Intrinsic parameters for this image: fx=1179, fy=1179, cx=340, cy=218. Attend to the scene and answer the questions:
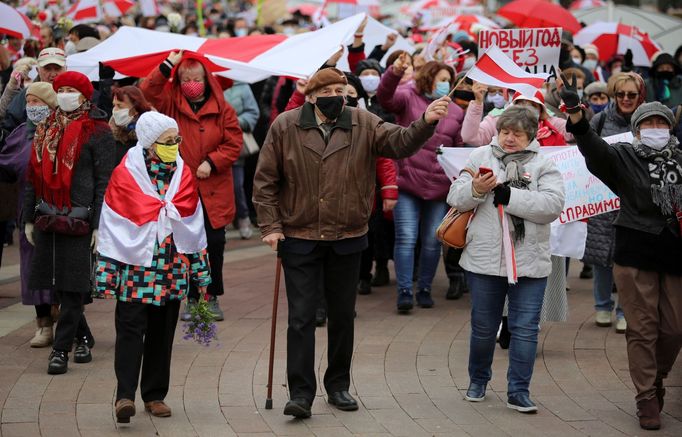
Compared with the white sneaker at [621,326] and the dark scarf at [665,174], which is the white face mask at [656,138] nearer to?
the dark scarf at [665,174]

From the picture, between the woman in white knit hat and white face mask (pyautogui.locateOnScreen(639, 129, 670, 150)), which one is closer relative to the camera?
the woman in white knit hat

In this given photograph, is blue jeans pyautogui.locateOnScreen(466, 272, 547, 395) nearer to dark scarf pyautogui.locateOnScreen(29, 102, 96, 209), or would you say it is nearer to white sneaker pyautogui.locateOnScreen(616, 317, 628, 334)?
white sneaker pyautogui.locateOnScreen(616, 317, 628, 334)

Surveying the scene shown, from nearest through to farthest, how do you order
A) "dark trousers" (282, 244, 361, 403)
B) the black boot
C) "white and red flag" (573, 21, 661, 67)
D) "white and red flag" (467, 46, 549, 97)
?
"dark trousers" (282, 244, 361, 403), "white and red flag" (467, 46, 549, 97), the black boot, "white and red flag" (573, 21, 661, 67)

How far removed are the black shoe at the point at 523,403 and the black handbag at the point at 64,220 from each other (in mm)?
3005

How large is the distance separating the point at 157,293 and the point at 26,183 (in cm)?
193

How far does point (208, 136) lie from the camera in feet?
30.5

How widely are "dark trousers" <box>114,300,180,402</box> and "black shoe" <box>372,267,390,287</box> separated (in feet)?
15.5

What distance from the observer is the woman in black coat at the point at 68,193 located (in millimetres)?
7742

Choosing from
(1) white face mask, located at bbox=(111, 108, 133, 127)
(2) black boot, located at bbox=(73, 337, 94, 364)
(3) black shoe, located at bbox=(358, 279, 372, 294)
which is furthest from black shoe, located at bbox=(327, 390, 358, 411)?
(3) black shoe, located at bbox=(358, 279, 372, 294)

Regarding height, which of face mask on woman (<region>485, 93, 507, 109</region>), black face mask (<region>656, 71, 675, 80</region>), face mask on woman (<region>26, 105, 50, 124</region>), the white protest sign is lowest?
face mask on woman (<region>485, 93, 507, 109</region>)

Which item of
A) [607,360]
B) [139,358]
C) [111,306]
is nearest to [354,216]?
[139,358]

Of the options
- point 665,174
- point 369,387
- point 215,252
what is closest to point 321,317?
point 215,252

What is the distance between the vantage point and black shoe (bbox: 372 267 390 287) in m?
11.4

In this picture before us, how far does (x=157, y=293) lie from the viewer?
666 cm
